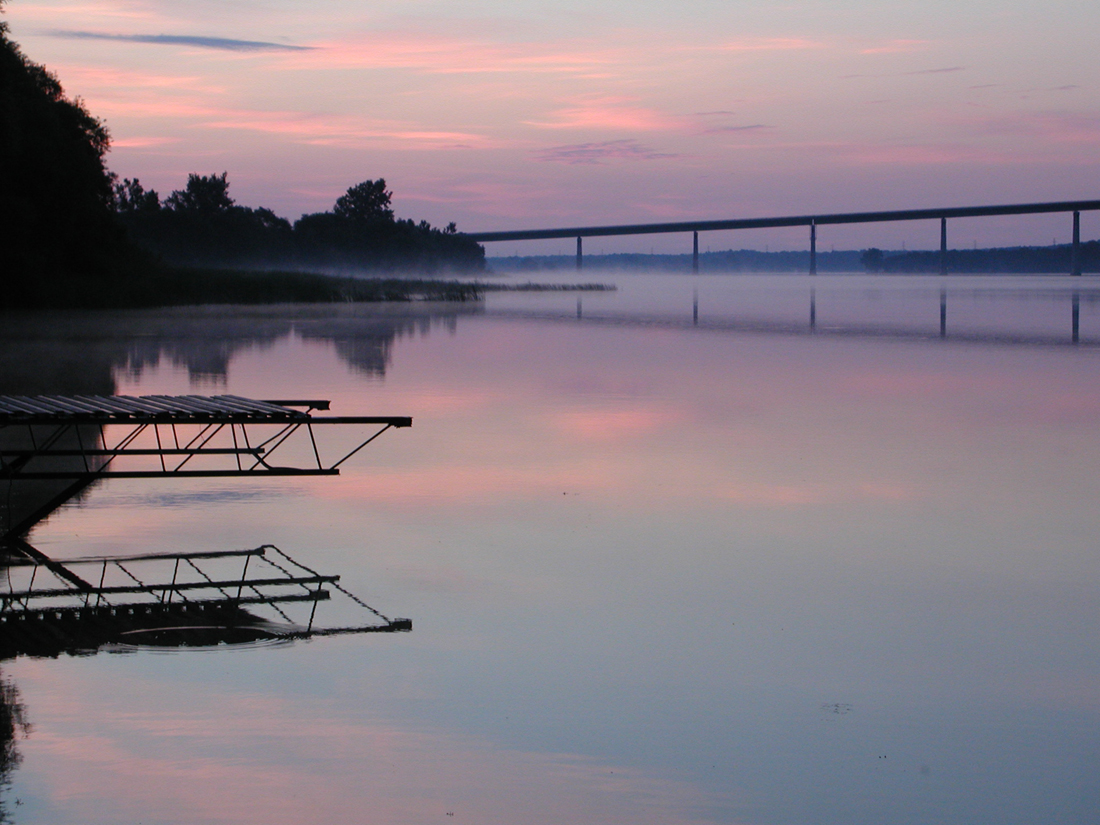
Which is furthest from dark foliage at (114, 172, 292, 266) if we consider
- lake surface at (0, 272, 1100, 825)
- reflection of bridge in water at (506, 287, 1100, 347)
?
lake surface at (0, 272, 1100, 825)

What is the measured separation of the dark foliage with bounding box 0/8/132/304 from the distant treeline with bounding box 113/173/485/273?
39.1 m

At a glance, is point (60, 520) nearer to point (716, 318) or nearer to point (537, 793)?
point (537, 793)

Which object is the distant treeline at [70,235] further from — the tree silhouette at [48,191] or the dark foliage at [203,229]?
the dark foliage at [203,229]

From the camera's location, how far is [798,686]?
729 centimetres

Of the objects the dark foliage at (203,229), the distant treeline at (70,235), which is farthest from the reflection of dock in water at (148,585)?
the dark foliage at (203,229)

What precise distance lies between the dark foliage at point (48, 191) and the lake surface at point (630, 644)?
4505 centimetres

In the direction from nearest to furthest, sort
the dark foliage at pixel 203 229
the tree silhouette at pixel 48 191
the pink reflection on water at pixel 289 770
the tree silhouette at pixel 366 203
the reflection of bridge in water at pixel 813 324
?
the pink reflection on water at pixel 289 770 < the reflection of bridge in water at pixel 813 324 < the tree silhouette at pixel 48 191 < the dark foliage at pixel 203 229 < the tree silhouette at pixel 366 203

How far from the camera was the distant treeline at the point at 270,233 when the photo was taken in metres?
144

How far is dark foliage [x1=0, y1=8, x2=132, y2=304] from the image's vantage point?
197ft

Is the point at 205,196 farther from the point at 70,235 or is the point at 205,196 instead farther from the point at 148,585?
the point at 148,585

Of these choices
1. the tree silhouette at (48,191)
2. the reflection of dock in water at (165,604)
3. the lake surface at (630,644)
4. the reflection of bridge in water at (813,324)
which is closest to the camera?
the lake surface at (630,644)

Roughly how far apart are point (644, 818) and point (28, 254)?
63827 mm

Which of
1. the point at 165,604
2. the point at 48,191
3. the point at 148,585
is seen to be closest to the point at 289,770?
the point at 165,604

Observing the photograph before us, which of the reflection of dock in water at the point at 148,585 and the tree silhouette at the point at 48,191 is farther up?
the tree silhouette at the point at 48,191
